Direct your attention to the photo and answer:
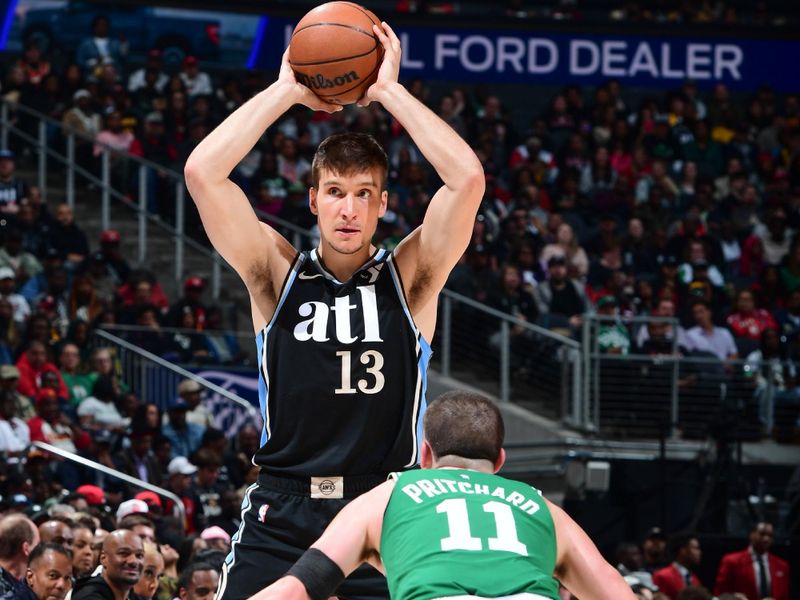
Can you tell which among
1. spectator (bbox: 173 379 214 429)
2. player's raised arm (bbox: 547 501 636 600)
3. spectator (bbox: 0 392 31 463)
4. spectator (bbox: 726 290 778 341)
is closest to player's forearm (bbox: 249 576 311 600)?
player's raised arm (bbox: 547 501 636 600)

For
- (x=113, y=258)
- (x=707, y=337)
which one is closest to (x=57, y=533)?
(x=113, y=258)

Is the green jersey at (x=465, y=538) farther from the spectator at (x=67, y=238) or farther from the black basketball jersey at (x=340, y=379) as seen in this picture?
the spectator at (x=67, y=238)

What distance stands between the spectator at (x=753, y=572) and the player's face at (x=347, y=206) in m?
9.62

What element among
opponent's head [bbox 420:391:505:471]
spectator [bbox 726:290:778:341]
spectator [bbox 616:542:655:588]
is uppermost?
opponent's head [bbox 420:391:505:471]

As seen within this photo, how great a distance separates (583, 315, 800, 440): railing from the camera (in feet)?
54.4

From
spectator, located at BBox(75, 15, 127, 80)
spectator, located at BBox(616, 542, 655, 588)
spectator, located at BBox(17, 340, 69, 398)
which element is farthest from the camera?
spectator, located at BBox(75, 15, 127, 80)

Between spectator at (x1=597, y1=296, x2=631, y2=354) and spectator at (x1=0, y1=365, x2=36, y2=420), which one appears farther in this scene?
spectator at (x1=597, y1=296, x2=631, y2=354)

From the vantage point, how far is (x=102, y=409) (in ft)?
46.8

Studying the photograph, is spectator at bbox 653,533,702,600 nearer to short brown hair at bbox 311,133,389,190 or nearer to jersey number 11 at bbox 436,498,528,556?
short brown hair at bbox 311,133,389,190

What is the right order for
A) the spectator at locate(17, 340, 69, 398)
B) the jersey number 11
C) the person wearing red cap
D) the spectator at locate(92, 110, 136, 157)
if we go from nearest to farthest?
1. the jersey number 11
2. the person wearing red cap
3. the spectator at locate(17, 340, 69, 398)
4. the spectator at locate(92, 110, 136, 157)

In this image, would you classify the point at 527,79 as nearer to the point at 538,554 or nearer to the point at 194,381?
the point at 194,381

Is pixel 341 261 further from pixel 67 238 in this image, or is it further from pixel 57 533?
pixel 67 238

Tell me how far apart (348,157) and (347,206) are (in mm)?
179

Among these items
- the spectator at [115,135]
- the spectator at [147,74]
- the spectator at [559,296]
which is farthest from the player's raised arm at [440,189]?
the spectator at [147,74]
